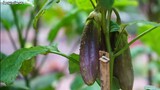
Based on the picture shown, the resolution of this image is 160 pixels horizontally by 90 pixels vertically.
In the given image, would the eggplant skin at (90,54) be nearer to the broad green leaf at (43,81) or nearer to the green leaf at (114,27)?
the green leaf at (114,27)

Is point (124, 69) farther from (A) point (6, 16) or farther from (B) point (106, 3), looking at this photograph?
(A) point (6, 16)

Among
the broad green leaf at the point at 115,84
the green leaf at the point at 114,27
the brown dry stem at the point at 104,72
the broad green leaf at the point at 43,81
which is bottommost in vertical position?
the broad green leaf at the point at 43,81

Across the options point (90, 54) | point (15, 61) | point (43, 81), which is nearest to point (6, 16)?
point (43, 81)

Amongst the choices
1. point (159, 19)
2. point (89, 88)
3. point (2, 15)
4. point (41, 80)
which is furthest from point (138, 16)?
point (89, 88)

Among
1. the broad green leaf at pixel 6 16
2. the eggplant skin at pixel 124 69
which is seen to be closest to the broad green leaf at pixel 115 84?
the eggplant skin at pixel 124 69

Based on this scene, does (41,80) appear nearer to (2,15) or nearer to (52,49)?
(2,15)

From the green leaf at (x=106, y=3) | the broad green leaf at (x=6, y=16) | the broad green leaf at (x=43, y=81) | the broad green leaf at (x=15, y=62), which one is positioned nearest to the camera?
the green leaf at (x=106, y=3)
